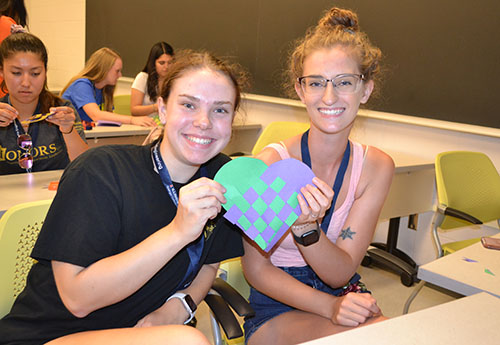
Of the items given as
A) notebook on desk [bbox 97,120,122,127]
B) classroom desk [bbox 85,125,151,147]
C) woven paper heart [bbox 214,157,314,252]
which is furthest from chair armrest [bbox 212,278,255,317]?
notebook on desk [bbox 97,120,122,127]

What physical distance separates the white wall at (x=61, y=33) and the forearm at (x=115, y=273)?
6.16m

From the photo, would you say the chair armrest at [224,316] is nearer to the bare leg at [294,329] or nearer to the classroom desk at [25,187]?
the bare leg at [294,329]

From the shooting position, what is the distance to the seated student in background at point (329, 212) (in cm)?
154

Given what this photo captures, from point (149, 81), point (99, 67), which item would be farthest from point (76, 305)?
point (149, 81)

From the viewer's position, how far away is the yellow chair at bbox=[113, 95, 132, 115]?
492 cm

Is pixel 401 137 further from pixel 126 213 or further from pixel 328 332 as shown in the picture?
pixel 126 213

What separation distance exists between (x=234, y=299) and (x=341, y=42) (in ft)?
3.07

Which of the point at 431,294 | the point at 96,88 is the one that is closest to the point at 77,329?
the point at 431,294

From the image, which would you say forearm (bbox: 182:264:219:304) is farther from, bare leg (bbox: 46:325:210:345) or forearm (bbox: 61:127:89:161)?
forearm (bbox: 61:127:89:161)

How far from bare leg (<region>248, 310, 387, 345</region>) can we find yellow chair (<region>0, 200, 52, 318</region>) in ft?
2.49

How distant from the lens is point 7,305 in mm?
1363

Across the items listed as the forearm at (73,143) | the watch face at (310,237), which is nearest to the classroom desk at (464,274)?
the watch face at (310,237)

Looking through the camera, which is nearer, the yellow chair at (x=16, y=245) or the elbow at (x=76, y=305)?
the elbow at (x=76, y=305)

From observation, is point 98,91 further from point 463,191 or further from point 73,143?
point 463,191
